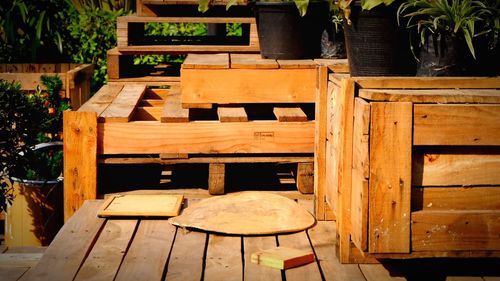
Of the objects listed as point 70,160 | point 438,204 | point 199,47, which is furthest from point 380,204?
point 199,47

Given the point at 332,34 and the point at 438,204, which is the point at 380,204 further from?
the point at 332,34

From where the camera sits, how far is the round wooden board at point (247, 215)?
372 cm

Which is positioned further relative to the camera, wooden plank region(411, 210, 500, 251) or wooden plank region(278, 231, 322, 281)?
wooden plank region(278, 231, 322, 281)

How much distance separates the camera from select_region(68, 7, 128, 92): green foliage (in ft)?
26.8

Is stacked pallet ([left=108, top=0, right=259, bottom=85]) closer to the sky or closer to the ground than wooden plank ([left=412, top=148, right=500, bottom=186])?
closer to the sky

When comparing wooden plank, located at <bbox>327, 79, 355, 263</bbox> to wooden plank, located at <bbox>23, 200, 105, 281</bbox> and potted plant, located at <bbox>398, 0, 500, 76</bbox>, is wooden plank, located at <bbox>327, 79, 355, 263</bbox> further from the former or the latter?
wooden plank, located at <bbox>23, 200, 105, 281</bbox>

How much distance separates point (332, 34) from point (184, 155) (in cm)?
122

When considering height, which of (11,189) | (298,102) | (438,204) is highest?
(298,102)

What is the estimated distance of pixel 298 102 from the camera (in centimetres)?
462

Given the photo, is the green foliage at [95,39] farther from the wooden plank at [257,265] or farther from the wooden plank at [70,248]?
the wooden plank at [257,265]

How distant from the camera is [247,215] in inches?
153

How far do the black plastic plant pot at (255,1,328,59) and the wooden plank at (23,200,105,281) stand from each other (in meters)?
1.51

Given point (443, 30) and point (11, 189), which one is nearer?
point (443, 30)

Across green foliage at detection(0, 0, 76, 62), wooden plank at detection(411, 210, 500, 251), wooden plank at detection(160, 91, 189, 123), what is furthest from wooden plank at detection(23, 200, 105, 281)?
green foliage at detection(0, 0, 76, 62)
